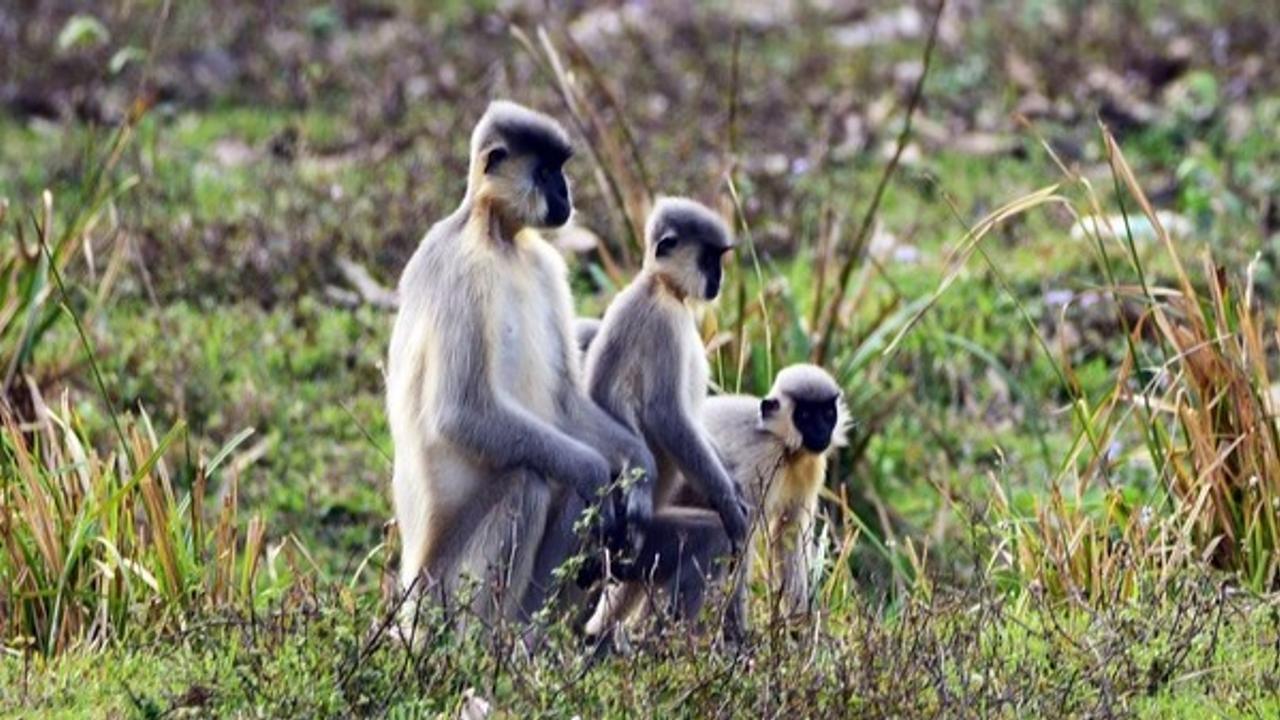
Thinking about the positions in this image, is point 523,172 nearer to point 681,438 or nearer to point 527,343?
point 527,343

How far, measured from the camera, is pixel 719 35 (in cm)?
1636

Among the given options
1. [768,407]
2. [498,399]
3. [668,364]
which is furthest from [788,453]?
[498,399]

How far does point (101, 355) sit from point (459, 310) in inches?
158

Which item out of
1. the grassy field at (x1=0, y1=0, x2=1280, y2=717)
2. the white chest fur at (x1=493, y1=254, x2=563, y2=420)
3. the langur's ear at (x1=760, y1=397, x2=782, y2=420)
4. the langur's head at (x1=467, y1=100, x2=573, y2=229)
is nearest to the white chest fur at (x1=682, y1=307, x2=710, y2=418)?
the langur's ear at (x1=760, y1=397, x2=782, y2=420)

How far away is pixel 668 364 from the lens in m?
7.48

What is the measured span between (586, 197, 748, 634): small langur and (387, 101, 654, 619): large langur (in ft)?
0.35

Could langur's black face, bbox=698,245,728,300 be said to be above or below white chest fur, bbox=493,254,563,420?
above

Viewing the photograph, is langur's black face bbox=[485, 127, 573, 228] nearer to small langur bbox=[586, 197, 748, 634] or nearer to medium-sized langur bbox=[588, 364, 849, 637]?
small langur bbox=[586, 197, 748, 634]

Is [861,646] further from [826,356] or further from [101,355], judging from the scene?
[101,355]

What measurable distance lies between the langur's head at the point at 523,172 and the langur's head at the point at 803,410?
0.84m

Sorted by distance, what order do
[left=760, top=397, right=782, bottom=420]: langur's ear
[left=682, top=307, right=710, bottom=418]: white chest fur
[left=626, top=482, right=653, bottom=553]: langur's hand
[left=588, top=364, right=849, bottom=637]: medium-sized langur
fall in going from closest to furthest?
[left=626, top=482, right=653, bottom=553]: langur's hand < [left=588, top=364, right=849, bottom=637]: medium-sized langur < [left=682, top=307, right=710, bottom=418]: white chest fur < [left=760, top=397, right=782, bottom=420]: langur's ear

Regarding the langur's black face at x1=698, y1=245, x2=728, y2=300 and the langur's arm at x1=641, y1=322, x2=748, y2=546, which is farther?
the langur's black face at x1=698, y1=245, x2=728, y2=300

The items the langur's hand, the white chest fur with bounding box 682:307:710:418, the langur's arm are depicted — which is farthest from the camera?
the white chest fur with bounding box 682:307:710:418

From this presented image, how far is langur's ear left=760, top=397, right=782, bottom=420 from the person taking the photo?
25.7 ft
